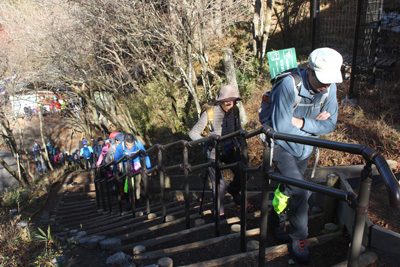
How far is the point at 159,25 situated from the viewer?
9047mm

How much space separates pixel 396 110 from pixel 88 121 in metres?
17.8

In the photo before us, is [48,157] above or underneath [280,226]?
underneath

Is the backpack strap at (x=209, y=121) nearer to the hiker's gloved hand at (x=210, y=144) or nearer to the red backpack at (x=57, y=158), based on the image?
the hiker's gloved hand at (x=210, y=144)

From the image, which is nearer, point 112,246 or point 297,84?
point 297,84

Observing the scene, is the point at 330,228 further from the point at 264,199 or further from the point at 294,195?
the point at 264,199

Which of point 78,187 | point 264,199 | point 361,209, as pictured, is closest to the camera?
point 361,209

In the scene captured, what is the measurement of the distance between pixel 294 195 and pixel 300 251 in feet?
1.52

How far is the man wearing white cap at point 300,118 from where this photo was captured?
2498mm

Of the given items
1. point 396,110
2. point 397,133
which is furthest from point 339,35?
point 397,133

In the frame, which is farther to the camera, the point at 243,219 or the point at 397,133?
the point at 397,133

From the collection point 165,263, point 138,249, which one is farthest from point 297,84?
point 138,249

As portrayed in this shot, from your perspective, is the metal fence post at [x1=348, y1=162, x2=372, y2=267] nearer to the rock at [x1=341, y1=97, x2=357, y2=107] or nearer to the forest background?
the forest background

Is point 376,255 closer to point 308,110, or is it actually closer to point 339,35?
point 308,110

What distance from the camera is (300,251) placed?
2561 mm
